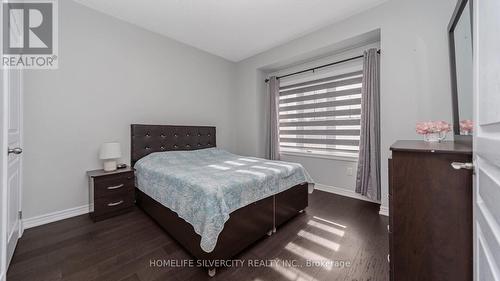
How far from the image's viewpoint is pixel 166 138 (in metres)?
3.05

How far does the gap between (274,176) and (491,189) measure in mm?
1526

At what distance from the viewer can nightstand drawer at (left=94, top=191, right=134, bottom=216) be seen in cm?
216

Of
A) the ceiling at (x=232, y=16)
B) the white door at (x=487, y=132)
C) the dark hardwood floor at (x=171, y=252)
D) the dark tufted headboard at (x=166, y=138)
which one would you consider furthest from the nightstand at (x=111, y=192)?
the white door at (x=487, y=132)

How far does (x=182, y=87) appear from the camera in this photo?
11.0 ft

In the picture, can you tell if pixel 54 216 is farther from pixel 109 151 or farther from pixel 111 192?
pixel 109 151

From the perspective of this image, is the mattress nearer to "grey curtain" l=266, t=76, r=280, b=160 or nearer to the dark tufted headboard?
the dark tufted headboard

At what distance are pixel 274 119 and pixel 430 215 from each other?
3.05 meters

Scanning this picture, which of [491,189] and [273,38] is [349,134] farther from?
[491,189]

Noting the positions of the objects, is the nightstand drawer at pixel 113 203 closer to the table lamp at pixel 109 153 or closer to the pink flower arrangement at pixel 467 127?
the table lamp at pixel 109 153

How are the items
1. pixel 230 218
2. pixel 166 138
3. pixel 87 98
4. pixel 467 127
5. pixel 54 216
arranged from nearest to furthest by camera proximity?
pixel 467 127, pixel 230 218, pixel 54 216, pixel 87 98, pixel 166 138

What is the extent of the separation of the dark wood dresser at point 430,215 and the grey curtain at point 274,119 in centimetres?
278

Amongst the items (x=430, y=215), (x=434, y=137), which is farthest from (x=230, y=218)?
(x=434, y=137)

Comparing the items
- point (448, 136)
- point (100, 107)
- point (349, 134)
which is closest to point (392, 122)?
point (448, 136)

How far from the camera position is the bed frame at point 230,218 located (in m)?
1.50
